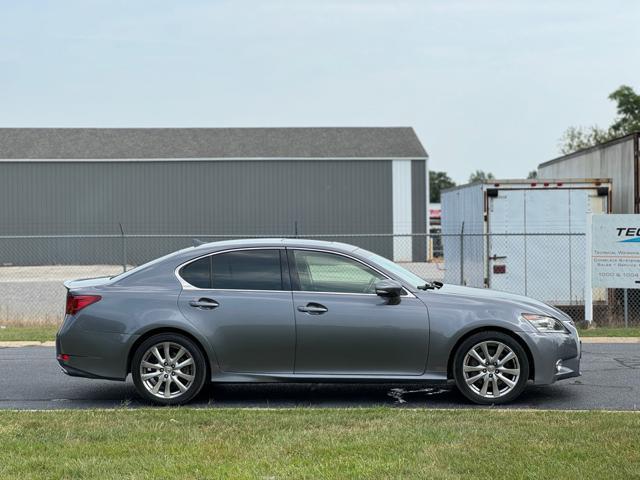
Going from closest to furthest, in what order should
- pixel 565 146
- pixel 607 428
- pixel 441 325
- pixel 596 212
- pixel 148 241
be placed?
pixel 607 428 < pixel 441 325 < pixel 596 212 < pixel 148 241 < pixel 565 146

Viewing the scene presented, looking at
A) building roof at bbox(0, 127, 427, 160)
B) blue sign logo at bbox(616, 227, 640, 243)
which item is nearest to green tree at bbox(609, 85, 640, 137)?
building roof at bbox(0, 127, 427, 160)

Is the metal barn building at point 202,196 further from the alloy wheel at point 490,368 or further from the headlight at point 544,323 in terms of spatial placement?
the alloy wheel at point 490,368

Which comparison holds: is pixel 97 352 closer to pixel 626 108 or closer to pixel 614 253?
pixel 614 253

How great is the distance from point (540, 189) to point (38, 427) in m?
11.4

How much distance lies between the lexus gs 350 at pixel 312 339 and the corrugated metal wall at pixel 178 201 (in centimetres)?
3334

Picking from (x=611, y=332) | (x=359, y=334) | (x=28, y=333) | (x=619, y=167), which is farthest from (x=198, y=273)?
(x=619, y=167)

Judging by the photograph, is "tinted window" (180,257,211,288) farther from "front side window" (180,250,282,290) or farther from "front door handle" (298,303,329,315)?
"front door handle" (298,303,329,315)

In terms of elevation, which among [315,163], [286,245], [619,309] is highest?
[315,163]

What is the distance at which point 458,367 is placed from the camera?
26.2ft

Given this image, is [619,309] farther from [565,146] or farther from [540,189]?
[565,146]

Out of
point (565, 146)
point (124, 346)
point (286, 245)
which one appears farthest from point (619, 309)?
point (565, 146)

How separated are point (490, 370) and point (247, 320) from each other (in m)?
2.25

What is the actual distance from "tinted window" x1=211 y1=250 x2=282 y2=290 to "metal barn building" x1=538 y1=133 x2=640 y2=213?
9.58 meters

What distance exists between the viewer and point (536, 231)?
53.1 ft
